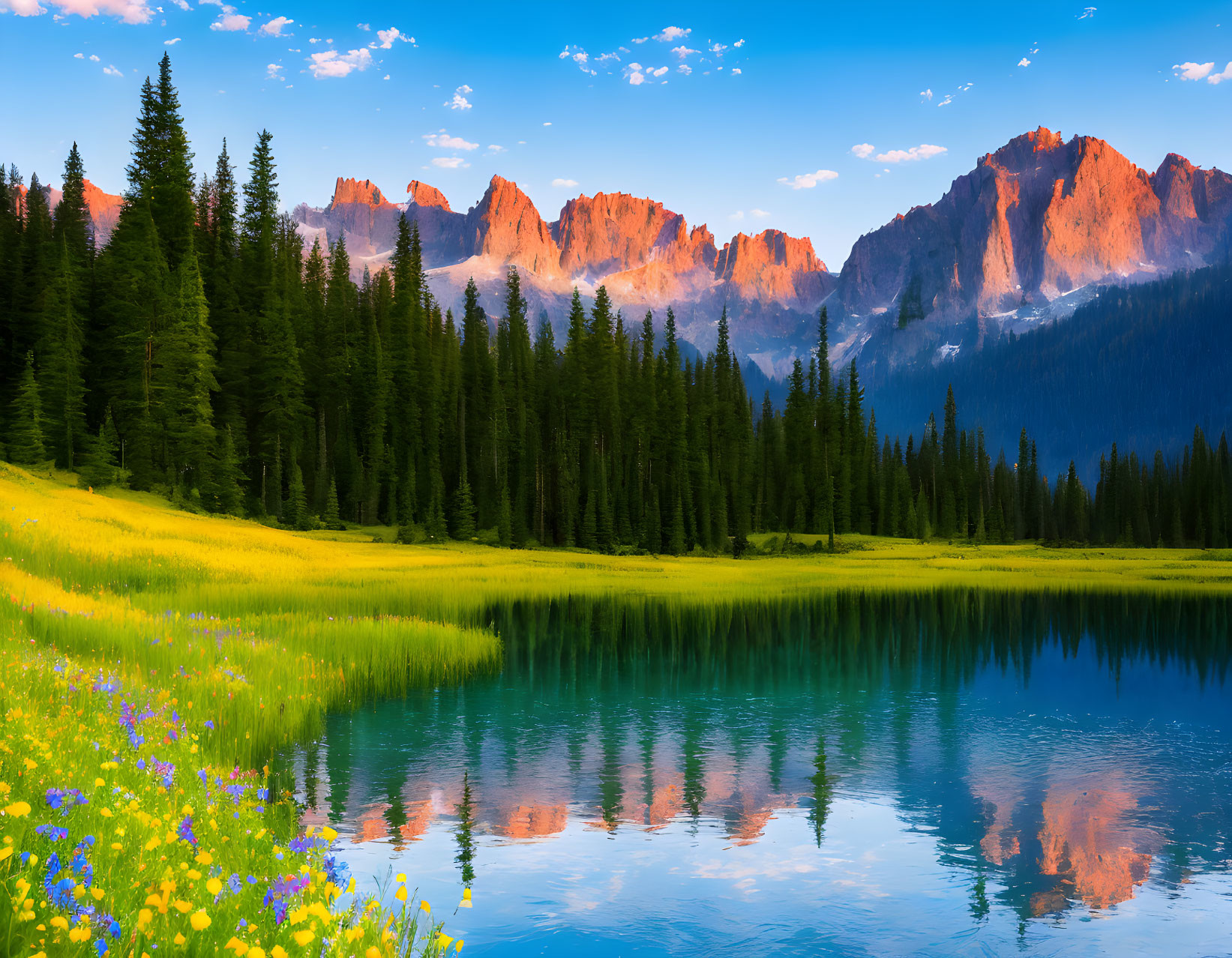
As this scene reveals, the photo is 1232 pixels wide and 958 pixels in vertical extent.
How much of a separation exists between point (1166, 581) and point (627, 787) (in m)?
63.0

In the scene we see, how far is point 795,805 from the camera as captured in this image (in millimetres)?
14898

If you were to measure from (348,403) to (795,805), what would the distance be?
8012 cm

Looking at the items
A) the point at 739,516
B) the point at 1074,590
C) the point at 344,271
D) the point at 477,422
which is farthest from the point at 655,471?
the point at 1074,590

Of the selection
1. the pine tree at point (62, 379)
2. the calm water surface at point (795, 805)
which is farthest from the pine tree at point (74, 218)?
the calm water surface at point (795, 805)

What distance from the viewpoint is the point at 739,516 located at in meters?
109

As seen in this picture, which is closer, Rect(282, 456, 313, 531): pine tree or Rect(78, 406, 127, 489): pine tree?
Rect(78, 406, 127, 489): pine tree

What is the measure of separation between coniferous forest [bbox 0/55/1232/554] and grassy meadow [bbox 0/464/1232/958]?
31.9 feet

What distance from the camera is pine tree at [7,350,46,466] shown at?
194 ft

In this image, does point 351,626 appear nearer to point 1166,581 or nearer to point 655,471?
point 1166,581

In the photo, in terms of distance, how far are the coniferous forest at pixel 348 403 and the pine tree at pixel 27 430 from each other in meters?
0.17

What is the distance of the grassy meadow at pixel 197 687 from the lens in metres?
5.58

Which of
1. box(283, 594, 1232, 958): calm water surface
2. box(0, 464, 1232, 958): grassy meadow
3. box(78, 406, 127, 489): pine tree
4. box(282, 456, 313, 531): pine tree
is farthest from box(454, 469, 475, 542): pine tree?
box(283, 594, 1232, 958): calm water surface

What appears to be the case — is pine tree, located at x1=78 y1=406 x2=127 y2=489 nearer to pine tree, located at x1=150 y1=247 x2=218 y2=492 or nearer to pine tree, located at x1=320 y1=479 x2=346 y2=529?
pine tree, located at x1=150 y1=247 x2=218 y2=492

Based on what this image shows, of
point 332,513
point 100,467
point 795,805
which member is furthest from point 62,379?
point 795,805
